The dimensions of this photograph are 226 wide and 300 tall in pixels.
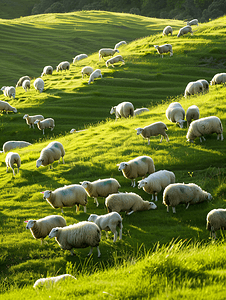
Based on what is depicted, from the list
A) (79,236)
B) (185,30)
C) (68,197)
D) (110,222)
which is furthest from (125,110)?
(185,30)

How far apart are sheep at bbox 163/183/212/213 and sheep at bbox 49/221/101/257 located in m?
3.13

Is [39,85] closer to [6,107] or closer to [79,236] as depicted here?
[6,107]

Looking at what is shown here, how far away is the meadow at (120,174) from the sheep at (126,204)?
281 mm

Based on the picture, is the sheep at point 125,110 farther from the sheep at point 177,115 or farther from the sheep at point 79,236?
the sheep at point 79,236

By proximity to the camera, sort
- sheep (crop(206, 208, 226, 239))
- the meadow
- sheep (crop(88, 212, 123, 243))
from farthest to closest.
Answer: sheep (crop(88, 212, 123, 243)) → sheep (crop(206, 208, 226, 239)) → the meadow

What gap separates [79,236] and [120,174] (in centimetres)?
561

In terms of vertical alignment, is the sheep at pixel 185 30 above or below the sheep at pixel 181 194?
above

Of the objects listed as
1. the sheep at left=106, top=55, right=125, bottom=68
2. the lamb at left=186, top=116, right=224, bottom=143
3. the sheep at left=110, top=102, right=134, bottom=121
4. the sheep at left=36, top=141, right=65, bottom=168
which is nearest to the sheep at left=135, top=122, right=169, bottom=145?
the lamb at left=186, top=116, right=224, bottom=143

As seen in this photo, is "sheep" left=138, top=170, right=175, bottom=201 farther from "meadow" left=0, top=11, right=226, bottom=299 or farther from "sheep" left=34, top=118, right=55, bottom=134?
"sheep" left=34, top=118, right=55, bottom=134

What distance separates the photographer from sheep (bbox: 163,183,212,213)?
10750mm

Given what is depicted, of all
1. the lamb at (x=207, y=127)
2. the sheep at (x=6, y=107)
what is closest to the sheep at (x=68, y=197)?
the lamb at (x=207, y=127)

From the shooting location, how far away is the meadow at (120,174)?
17.9 feet

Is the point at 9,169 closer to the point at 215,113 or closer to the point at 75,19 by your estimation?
the point at 215,113

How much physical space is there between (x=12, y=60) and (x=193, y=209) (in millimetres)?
50003
